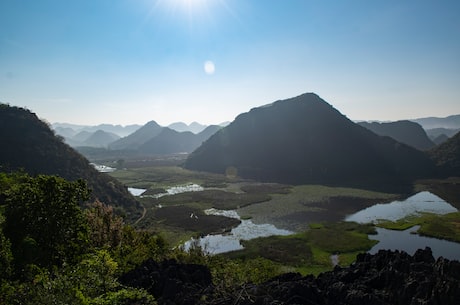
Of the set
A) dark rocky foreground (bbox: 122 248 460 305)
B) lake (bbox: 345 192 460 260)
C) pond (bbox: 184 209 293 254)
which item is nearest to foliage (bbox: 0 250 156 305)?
dark rocky foreground (bbox: 122 248 460 305)

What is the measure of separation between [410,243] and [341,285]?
47.3 metres

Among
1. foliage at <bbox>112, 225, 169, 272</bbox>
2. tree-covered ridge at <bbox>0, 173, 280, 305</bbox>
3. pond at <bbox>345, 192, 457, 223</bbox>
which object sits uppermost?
tree-covered ridge at <bbox>0, 173, 280, 305</bbox>

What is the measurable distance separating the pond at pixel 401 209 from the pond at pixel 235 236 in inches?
881

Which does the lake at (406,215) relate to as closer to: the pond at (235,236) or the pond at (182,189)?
the pond at (235,236)

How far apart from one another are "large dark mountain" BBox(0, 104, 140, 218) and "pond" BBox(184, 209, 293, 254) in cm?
2996

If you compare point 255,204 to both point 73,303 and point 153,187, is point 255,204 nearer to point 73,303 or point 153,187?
point 153,187

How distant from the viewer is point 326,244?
63188 mm

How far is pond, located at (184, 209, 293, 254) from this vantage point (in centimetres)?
6359

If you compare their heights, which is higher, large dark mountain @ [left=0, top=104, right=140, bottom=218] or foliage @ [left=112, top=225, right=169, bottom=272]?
large dark mountain @ [left=0, top=104, right=140, bottom=218]

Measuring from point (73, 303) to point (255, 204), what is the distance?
91437 mm

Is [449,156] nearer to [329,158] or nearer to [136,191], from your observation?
[329,158]

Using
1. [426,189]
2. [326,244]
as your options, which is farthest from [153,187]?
[426,189]

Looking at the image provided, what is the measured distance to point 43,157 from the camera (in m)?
92.3

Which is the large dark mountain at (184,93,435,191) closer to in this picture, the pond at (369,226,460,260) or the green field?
the green field
